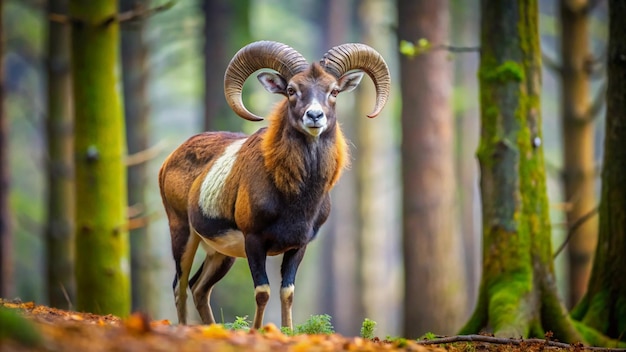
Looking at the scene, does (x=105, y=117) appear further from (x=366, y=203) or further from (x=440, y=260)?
(x=366, y=203)

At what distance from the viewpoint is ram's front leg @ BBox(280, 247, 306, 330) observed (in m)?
9.47

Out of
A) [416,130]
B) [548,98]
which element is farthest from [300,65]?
[548,98]

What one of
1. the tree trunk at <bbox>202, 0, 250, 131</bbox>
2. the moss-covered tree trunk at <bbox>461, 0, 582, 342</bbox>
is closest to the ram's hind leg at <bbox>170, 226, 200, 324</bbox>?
the moss-covered tree trunk at <bbox>461, 0, 582, 342</bbox>

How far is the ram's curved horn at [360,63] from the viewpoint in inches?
391

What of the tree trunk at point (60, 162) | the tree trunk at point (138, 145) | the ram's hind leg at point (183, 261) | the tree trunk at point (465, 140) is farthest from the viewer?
the tree trunk at point (465, 140)

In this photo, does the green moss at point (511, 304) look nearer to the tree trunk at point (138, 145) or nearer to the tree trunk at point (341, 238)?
the tree trunk at point (138, 145)

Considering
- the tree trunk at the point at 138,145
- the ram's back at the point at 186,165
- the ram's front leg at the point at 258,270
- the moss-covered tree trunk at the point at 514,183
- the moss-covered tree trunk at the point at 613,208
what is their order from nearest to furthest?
the ram's front leg at the point at 258,270, the moss-covered tree trunk at the point at 514,183, the moss-covered tree trunk at the point at 613,208, the ram's back at the point at 186,165, the tree trunk at the point at 138,145

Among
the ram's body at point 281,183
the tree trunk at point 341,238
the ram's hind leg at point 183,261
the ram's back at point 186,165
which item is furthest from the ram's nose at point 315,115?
the tree trunk at point 341,238

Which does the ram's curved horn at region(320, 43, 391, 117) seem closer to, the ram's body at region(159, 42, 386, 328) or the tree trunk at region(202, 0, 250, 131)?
the ram's body at region(159, 42, 386, 328)

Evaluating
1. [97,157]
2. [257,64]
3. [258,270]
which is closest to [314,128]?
[257,64]

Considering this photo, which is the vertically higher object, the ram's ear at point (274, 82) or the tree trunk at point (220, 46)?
the tree trunk at point (220, 46)

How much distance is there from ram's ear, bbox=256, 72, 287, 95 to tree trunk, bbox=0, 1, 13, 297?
7705 millimetres

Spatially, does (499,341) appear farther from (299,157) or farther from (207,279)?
(207,279)

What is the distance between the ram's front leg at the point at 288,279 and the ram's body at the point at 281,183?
0.01m
